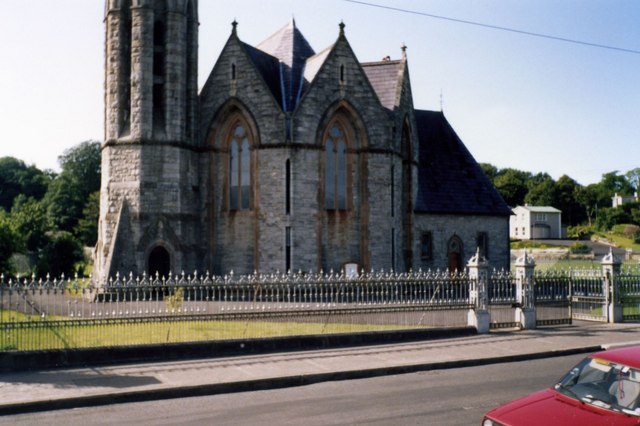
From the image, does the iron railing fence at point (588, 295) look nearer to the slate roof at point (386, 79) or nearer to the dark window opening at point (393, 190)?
the dark window opening at point (393, 190)

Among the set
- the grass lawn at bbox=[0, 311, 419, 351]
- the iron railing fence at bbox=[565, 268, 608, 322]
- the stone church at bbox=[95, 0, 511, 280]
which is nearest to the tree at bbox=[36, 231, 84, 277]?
the stone church at bbox=[95, 0, 511, 280]

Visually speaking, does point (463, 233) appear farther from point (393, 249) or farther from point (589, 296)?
point (589, 296)

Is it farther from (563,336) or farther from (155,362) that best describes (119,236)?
(563,336)

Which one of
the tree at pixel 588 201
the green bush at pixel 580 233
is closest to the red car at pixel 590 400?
the green bush at pixel 580 233

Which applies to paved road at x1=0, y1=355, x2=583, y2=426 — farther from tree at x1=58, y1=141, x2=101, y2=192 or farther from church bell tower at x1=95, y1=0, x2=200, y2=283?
tree at x1=58, y1=141, x2=101, y2=192

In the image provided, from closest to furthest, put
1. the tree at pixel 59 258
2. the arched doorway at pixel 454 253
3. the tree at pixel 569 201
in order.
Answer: the arched doorway at pixel 454 253 → the tree at pixel 59 258 → the tree at pixel 569 201

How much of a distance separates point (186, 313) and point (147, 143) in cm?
1477

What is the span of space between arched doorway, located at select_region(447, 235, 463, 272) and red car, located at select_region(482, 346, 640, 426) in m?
28.3

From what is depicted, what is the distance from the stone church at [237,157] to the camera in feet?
90.4

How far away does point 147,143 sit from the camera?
27500mm

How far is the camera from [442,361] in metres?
13.7

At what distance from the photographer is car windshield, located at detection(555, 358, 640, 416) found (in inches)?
247

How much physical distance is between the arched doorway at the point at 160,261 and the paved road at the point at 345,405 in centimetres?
1706

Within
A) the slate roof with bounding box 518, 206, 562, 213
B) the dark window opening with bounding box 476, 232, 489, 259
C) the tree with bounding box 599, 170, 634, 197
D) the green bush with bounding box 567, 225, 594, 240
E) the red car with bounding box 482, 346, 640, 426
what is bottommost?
the red car with bounding box 482, 346, 640, 426
